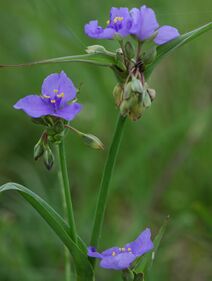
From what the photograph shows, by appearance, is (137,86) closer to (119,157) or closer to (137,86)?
(137,86)

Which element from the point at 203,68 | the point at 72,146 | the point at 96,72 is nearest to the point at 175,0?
the point at 203,68

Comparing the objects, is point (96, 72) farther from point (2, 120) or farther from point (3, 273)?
point (3, 273)

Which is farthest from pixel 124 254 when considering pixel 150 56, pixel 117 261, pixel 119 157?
pixel 119 157

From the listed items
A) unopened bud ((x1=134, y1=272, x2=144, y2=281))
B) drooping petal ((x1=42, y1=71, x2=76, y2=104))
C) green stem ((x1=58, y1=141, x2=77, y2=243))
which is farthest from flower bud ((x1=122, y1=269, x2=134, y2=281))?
drooping petal ((x1=42, y1=71, x2=76, y2=104))

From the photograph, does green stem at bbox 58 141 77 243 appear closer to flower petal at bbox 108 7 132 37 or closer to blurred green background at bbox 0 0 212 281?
flower petal at bbox 108 7 132 37

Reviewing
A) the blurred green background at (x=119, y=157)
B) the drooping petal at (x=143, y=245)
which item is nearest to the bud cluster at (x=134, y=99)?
the drooping petal at (x=143, y=245)

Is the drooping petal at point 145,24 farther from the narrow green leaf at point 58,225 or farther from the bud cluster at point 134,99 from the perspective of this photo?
the narrow green leaf at point 58,225

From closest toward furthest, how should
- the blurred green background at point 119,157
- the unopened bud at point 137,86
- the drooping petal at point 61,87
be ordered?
the unopened bud at point 137,86, the drooping petal at point 61,87, the blurred green background at point 119,157
